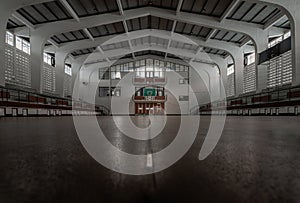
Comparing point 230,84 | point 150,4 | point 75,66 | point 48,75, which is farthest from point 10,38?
point 230,84

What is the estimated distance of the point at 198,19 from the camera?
1958 centimetres

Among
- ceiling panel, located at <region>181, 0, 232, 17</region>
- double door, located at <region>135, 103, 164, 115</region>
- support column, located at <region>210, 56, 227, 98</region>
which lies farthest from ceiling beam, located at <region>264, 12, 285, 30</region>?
double door, located at <region>135, 103, 164, 115</region>

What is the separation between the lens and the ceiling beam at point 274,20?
1739cm

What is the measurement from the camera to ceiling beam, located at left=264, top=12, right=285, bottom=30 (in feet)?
57.1

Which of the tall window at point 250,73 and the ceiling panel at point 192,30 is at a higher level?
the ceiling panel at point 192,30

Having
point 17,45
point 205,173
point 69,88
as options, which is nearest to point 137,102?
point 69,88

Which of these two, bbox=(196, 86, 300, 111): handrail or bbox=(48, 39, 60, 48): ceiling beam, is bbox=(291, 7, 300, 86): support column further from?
bbox=(48, 39, 60, 48): ceiling beam

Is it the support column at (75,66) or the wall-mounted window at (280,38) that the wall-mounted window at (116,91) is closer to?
the support column at (75,66)

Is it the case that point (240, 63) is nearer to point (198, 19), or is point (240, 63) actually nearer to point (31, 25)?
point (198, 19)

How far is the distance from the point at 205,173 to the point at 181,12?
20.6m

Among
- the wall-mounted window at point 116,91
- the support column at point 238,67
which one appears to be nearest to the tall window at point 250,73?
the support column at point 238,67

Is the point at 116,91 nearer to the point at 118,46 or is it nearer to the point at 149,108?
the point at 149,108

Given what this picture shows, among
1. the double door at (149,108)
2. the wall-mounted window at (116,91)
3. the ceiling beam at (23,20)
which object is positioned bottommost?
the double door at (149,108)

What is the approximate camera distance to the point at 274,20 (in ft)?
59.3
